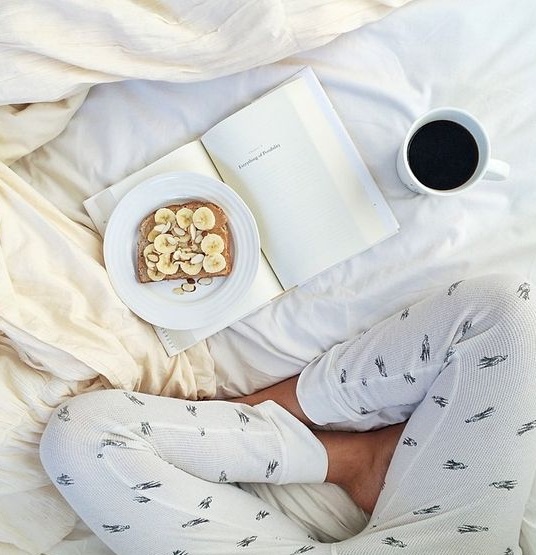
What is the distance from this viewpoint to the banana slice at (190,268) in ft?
2.67

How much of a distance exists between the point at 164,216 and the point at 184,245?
1.7 inches

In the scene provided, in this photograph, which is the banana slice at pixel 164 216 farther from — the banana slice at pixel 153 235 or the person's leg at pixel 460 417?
the person's leg at pixel 460 417

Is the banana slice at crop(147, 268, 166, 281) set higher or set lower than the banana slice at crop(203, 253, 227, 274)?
higher

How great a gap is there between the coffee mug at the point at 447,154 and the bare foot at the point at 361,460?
12.9 inches

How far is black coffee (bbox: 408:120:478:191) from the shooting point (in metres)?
0.78

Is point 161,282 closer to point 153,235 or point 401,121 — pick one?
point 153,235

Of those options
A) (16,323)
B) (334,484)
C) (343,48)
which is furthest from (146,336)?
(343,48)

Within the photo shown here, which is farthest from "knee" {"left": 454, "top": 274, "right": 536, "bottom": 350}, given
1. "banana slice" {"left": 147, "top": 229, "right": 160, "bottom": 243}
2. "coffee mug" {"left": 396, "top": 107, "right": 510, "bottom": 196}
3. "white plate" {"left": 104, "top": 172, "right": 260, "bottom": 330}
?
"banana slice" {"left": 147, "top": 229, "right": 160, "bottom": 243}

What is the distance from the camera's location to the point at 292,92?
0.85 metres

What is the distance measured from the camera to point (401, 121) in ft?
2.82

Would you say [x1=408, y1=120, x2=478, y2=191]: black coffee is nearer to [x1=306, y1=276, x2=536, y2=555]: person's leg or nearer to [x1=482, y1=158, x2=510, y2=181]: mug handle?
[x1=482, y1=158, x2=510, y2=181]: mug handle

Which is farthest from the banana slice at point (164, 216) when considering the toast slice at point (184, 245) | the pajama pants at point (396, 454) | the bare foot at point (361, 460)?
the bare foot at point (361, 460)

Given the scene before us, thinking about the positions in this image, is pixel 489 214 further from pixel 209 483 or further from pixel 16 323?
pixel 16 323

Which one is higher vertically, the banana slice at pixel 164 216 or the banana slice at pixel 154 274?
the banana slice at pixel 164 216
